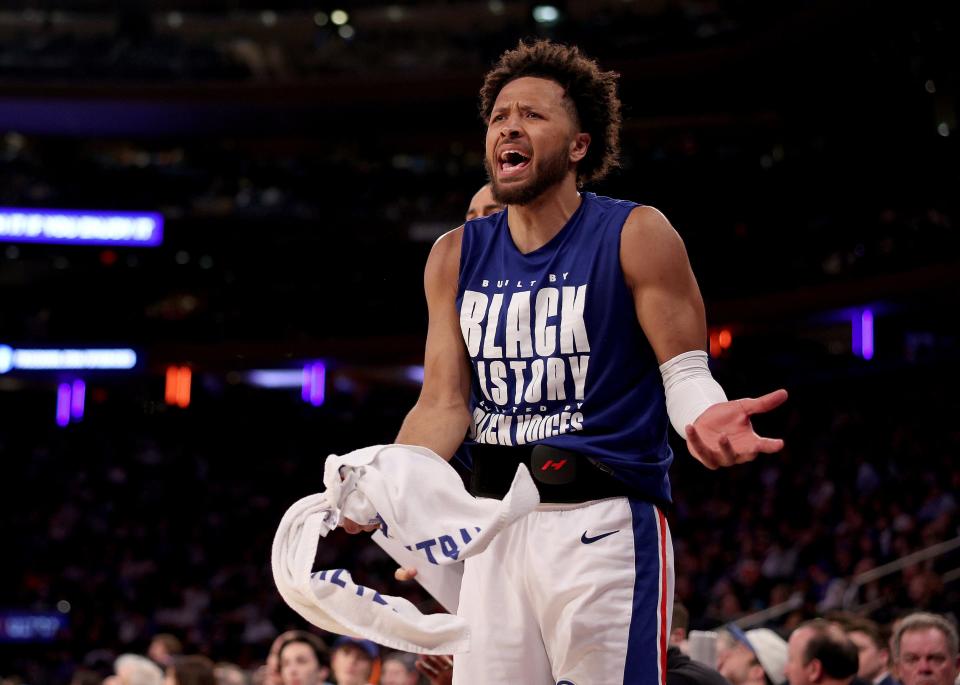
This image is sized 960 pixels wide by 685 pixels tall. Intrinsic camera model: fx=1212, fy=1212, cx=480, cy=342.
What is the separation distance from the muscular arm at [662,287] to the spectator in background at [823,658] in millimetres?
2928

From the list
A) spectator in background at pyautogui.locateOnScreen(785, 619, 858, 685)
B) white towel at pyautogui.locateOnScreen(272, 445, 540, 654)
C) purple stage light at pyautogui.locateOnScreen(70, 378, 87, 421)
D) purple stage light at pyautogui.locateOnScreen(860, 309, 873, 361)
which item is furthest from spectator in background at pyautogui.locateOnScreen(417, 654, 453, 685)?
purple stage light at pyautogui.locateOnScreen(70, 378, 87, 421)

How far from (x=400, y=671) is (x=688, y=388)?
4.37 m

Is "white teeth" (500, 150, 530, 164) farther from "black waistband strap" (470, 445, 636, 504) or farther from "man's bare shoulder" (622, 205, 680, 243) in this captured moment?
"black waistband strap" (470, 445, 636, 504)

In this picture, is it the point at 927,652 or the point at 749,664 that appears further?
the point at 749,664

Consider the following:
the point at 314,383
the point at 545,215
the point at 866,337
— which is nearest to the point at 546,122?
the point at 545,215

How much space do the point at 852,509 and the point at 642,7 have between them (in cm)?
1094

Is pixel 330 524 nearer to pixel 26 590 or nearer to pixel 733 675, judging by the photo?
pixel 733 675

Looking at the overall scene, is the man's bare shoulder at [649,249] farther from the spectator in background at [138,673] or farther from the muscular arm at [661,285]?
the spectator in background at [138,673]

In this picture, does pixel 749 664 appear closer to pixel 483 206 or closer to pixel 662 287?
pixel 483 206

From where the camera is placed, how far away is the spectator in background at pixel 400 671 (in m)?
6.55

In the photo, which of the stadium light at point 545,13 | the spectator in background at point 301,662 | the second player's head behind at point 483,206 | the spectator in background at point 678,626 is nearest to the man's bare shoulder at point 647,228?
the second player's head behind at point 483,206

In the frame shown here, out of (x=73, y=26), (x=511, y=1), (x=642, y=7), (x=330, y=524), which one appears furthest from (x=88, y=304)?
(x=330, y=524)

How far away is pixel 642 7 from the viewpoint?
20.6 meters

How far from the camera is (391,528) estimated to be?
254cm
